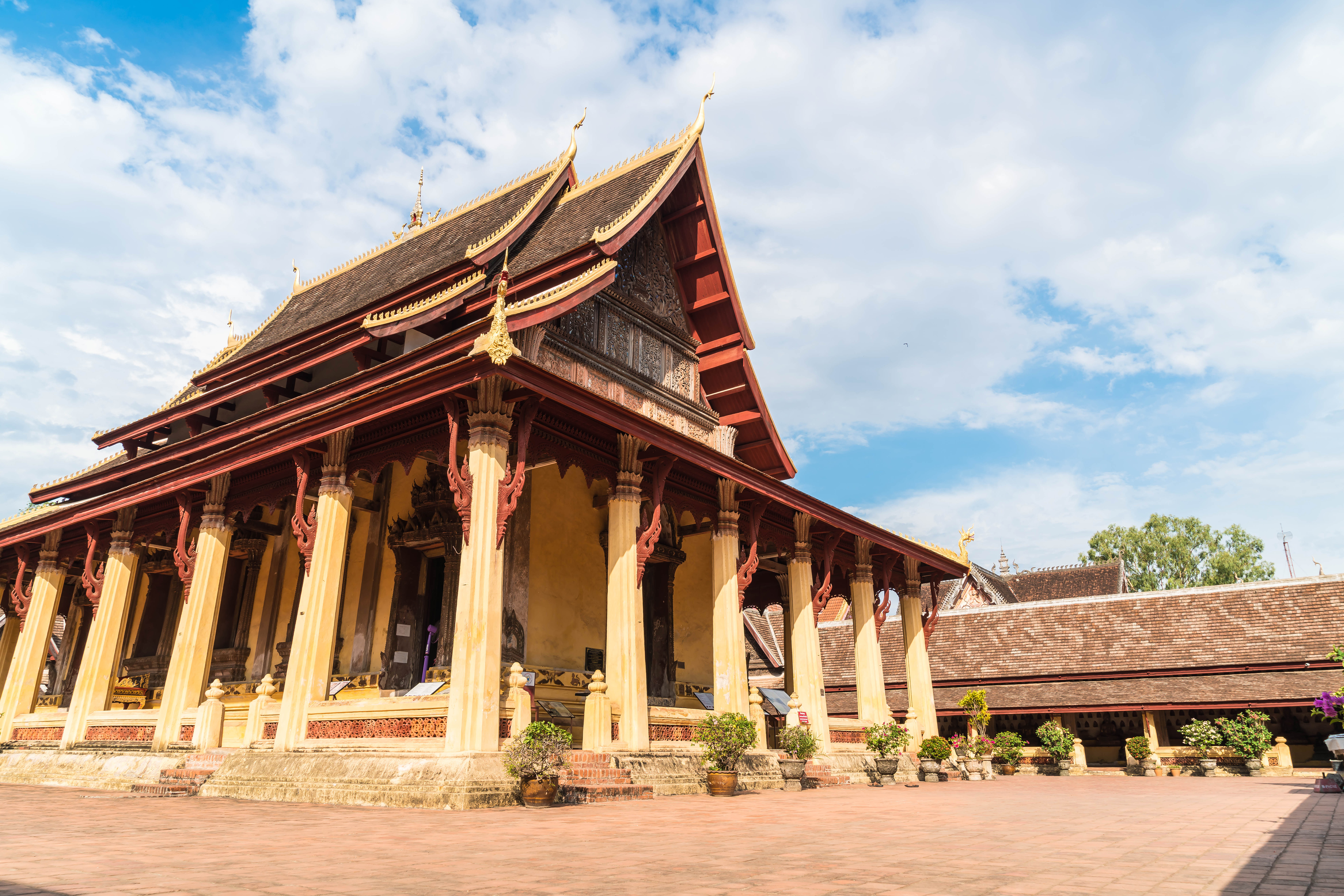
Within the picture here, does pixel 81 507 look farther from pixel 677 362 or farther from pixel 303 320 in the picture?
pixel 677 362

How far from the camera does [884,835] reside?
247 inches

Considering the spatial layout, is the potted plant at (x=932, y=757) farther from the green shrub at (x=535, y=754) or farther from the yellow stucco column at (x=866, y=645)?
the green shrub at (x=535, y=754)

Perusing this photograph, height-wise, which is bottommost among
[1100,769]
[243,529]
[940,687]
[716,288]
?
[1100,769]

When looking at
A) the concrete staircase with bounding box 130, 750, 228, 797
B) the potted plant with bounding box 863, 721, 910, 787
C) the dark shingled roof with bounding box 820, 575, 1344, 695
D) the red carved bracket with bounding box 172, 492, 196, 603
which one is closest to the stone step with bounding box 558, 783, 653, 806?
the concrete staircase with bounding box 130, 750, 228, 797

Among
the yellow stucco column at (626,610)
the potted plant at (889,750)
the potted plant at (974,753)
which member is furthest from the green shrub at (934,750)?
the yellow stucco column at (626,610)

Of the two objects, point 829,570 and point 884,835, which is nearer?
point 884,835

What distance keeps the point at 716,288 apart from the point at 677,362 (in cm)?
170

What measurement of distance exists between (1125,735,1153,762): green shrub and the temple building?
7226mm

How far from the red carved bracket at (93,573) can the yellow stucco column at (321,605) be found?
5.98 meters

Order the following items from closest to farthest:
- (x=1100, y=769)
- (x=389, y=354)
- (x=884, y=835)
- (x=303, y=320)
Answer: (x=884, y=835), (x=389, y=354), (x=303, y=320), (x=1100, y=769)

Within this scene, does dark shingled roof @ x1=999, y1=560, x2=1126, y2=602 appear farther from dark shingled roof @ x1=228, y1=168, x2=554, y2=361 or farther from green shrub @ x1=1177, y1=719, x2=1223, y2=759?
dark shingled roof @ x1=228, y1=168, x2=554, y2=361

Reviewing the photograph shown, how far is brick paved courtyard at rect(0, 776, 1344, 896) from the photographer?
12.8 feet

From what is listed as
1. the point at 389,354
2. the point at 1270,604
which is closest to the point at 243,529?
the point at 389,354

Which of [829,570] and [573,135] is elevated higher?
[573,135]
